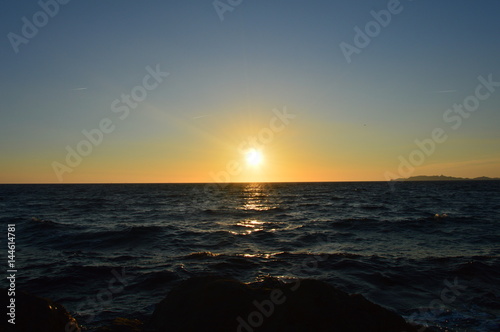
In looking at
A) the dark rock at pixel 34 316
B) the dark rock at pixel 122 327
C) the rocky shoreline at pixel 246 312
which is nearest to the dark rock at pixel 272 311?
the rocky shoreline at pixel 246 312

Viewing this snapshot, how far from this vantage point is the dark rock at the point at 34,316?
568 centimetres

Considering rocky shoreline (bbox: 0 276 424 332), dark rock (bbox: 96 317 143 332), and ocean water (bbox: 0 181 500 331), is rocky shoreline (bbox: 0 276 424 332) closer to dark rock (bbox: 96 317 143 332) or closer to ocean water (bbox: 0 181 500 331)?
dark rock (bbox: 96 317 143 332)

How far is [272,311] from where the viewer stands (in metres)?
5.64

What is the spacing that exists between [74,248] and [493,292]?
64.4ft

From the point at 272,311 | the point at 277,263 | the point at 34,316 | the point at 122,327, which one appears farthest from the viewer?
the point at 277,263

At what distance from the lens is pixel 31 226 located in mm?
25672

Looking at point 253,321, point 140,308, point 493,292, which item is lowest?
point 493,292

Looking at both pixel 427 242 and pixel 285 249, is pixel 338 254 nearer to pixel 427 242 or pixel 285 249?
pixel 285 249

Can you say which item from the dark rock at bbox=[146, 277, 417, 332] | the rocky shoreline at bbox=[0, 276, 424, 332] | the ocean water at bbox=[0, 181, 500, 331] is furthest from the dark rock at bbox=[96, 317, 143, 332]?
the ocean water at bbox=[0, 181, 500, 331]

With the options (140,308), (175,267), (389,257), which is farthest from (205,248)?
(389,257)

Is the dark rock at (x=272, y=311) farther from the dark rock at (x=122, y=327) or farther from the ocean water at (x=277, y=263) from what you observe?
the ocean water at (x=277, y=263)

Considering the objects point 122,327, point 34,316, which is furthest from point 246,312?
point 34,316

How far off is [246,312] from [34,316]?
3974mm

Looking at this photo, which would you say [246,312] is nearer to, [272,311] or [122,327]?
[272,311]
